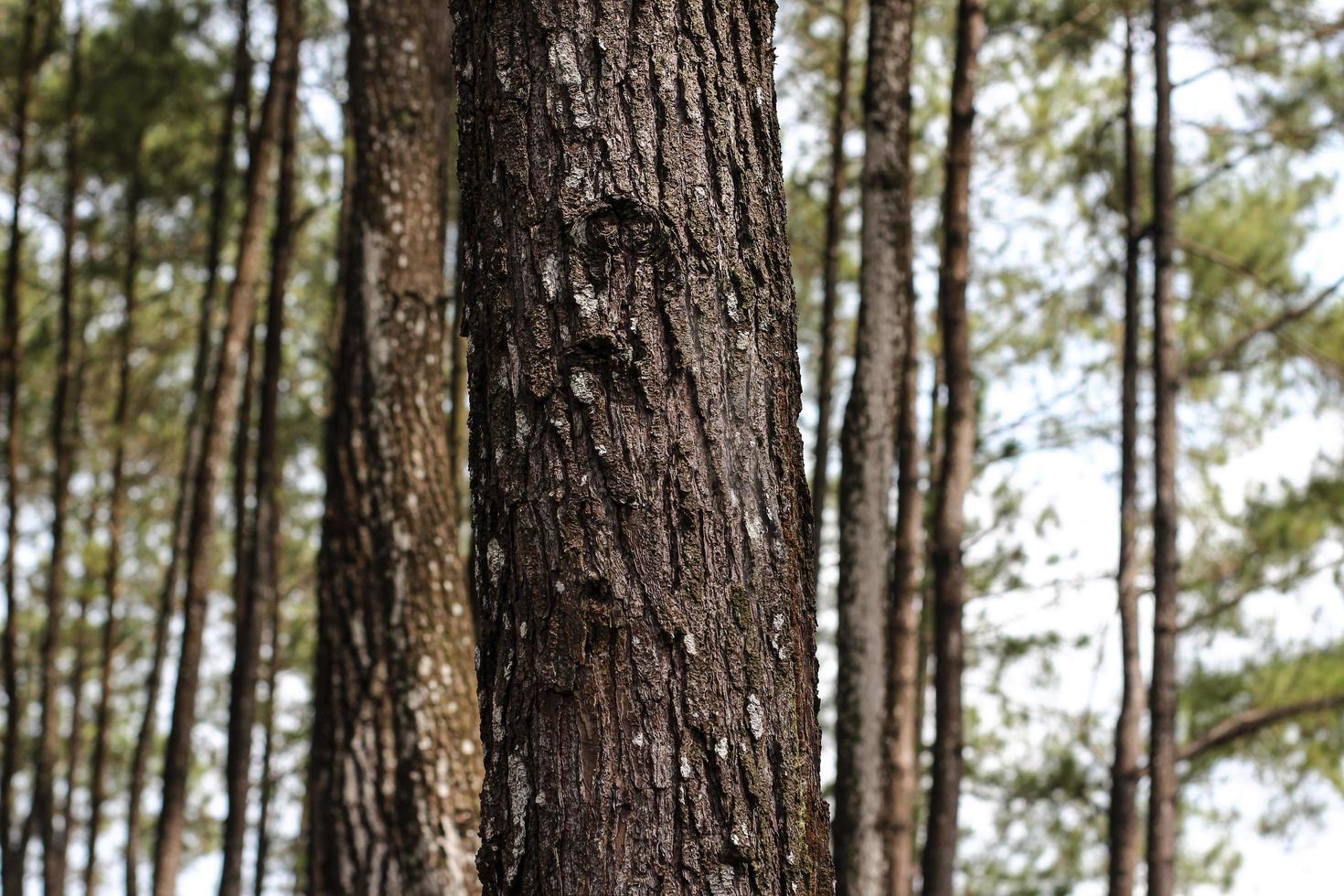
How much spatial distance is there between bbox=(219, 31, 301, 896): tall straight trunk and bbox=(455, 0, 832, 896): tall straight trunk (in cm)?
535

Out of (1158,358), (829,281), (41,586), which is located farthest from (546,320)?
(41,586)

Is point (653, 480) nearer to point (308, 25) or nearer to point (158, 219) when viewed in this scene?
point (308, 25)

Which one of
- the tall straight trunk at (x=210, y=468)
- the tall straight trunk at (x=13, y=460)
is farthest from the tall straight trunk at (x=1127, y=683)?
the tall straight trunk at (x=13, y=460)

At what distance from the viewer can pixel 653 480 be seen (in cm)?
156

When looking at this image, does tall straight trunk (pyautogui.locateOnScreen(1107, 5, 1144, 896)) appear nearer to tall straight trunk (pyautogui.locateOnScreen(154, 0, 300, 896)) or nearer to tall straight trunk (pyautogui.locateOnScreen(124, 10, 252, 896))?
tall straight trunk (pyautogui.locateOnScreen(154, 0, 300, 896))

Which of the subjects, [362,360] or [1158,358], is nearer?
[362,360]

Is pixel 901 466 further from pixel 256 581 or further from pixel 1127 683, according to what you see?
pixel 256 581

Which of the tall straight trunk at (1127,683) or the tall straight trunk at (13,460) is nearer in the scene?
the tall straight trunk at (1127,683)

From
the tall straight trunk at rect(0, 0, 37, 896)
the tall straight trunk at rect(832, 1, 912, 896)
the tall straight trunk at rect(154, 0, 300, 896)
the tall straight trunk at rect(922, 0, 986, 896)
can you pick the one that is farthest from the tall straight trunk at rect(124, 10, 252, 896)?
the tall straight trunk at rect(832, 1, 912, 896)

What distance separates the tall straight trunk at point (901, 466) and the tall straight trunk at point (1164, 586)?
102 centimetres

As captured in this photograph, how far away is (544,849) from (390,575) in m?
3.17

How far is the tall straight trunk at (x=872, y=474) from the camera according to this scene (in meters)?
4.40

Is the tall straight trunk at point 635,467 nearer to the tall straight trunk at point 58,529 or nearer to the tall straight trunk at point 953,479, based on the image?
the tall straight trunk at point 953,479

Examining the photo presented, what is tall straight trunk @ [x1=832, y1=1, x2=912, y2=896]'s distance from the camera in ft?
14.4
